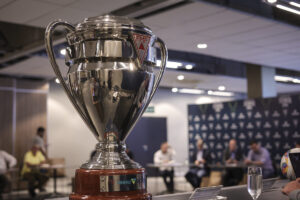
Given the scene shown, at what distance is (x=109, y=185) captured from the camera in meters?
1.03

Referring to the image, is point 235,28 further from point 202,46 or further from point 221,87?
point 221,87

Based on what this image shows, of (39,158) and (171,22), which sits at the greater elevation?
(171,22)

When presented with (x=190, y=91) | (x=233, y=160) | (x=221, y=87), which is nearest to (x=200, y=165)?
(x=233, y=160)

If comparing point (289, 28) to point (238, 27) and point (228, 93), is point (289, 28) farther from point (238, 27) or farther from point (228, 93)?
point (228, 93)

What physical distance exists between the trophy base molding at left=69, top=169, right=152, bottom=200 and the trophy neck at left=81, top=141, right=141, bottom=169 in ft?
0.05

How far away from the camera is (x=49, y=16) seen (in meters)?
5.14

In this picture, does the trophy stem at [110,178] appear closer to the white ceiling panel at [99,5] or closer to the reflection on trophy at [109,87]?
the reflection on trophy at [109,87]

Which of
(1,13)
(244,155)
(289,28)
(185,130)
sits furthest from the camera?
(185,130)

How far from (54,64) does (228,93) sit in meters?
14.0

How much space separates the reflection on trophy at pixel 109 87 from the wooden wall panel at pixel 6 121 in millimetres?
9468

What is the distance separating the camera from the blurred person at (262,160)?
791 centimetres

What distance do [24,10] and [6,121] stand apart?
5752 millimetres

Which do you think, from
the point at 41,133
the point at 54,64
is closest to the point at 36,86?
the point at 41,133

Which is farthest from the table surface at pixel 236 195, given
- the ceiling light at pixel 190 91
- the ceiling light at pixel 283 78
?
the ceiling light at pixel 190 91
